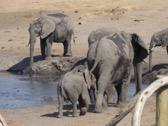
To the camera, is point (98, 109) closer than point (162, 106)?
No

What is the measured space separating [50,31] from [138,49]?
669 centimetres

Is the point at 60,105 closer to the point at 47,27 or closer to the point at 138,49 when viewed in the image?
the point at 138,49

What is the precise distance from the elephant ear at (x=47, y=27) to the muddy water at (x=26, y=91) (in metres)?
1.79

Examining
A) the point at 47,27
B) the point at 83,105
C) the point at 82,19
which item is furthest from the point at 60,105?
the point at 82,19

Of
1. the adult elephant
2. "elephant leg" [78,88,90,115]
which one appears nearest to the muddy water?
the adult elephant

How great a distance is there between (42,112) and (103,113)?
1035mm

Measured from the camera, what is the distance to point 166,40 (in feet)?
61.2

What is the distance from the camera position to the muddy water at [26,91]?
43.3 ft

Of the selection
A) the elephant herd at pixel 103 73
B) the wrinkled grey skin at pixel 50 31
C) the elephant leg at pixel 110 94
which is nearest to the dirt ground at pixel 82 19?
the wrinkled grey skin at pixel 50 31

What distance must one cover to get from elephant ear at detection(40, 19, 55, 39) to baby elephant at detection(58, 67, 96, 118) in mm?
8310

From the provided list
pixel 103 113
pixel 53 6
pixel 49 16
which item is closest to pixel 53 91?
pixel 103 113

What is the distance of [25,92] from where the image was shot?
582 inches

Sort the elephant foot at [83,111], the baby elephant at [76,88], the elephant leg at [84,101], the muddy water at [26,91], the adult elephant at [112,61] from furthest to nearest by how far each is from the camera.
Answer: the muddy water at [26,91]
the adult elephant at [112,61]
the elephant foot at [83,111]
the elephant leg at [84,101]
the baby elephant at [76,88]

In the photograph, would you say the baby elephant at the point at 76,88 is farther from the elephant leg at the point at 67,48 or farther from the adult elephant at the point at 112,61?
the elephant leg at the point at 67,48
